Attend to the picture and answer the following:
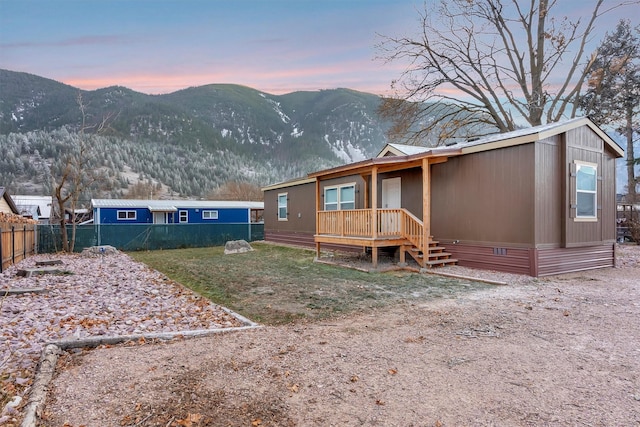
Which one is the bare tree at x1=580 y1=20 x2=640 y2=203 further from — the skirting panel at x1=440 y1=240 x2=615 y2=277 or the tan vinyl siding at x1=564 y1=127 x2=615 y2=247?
the skirting panel at x1=440 y1=240 x2=615 y2=277

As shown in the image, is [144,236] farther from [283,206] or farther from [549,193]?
[549,193]

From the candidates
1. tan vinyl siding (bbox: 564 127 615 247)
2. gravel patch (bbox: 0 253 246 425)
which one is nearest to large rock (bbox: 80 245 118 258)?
gravel patch (bbox: 0 253 246 425)

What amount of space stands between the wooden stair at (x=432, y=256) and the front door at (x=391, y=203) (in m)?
0.64

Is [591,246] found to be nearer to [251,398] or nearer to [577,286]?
[577,286]

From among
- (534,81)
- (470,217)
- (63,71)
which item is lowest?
(470,217)

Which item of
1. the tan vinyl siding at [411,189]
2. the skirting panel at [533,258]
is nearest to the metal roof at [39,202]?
the tan vinyl siding at [411,189]

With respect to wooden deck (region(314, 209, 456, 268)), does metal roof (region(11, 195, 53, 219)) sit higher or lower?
higher

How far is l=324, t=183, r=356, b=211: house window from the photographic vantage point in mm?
12930

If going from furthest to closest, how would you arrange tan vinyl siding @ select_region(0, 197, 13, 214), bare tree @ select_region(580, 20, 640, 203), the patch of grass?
bare tree @ select_region(580, 20, 640, 203)
tan vinyl siding @ select_region(0, 197, 13, 214)
the patch of grass

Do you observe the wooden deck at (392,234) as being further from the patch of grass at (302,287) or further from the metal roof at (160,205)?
the metal roof at (160,205)

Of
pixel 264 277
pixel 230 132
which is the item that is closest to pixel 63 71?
pixel 264 277

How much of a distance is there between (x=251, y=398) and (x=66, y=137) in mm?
66408

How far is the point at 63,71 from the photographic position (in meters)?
23.0

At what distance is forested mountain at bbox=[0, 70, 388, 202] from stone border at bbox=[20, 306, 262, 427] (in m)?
30.9
